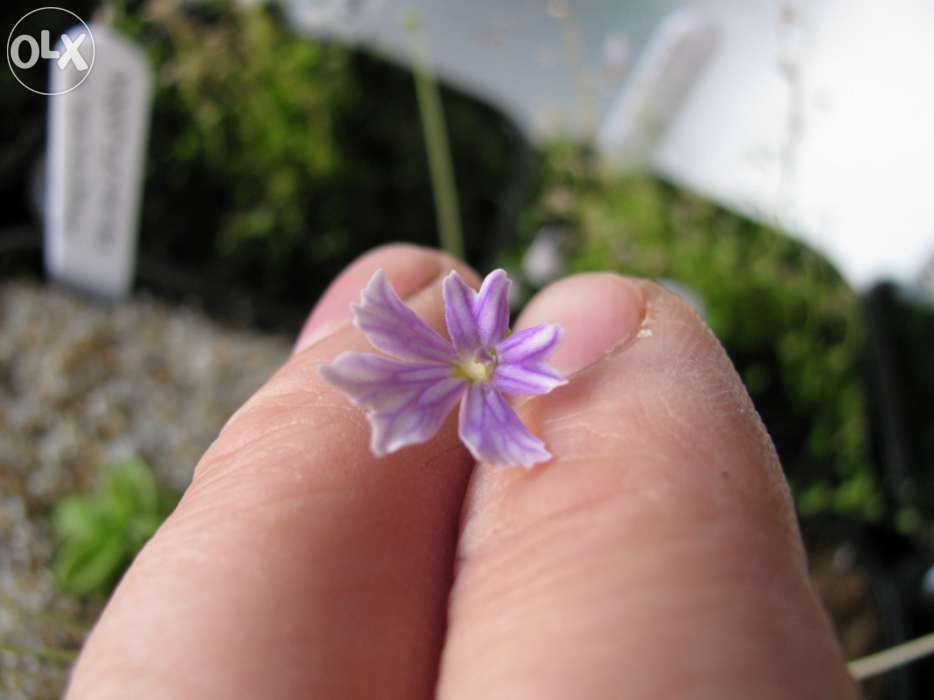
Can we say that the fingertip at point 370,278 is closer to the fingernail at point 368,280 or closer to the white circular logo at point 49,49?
the fingernail at point 368,280

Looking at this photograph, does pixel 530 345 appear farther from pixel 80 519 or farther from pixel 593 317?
pixel 80 519

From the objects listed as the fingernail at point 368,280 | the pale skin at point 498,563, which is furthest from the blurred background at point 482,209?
the pale skin at point 498,563

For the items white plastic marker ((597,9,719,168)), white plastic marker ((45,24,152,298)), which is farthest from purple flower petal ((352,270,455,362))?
white plastic marker ((597,9,719,168))

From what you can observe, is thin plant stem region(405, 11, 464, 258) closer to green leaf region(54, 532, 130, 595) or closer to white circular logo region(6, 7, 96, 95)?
white circular logo region(6, 7, 96, 95)

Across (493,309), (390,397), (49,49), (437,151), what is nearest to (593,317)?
(493,309)

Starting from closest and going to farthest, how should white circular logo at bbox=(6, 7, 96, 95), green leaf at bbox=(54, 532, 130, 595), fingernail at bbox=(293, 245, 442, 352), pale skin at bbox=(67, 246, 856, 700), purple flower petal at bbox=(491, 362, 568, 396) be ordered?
pale skin at bbox=(67, 246, 856, 700) < purple flower petal at bbox=(491, 362, 568, 396) < fingernail at bbox=(293, 245, 442, 352) < green leaf at bbox=(54, 532, 130, 595) < white circular logo at bbox=(6, 7, 96, 95)

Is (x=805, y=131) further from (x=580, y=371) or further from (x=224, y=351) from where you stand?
(x=580, y=371)
